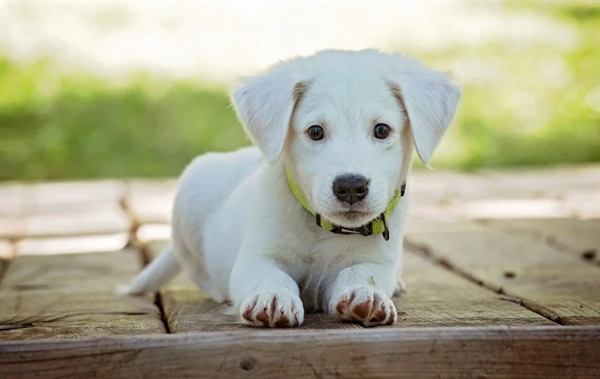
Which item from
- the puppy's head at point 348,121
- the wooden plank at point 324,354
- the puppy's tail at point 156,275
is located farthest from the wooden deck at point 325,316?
the puppy's head at point 348,121

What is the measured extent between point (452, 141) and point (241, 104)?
7.59 metres

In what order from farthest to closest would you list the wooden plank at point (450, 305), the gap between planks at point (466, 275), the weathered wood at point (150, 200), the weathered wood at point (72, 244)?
the weathered wood at point (150, 200) < the weathered wood at point (72, 244) < the gap between planks at point (466, 275) < the wooden plank at point (450, 305)

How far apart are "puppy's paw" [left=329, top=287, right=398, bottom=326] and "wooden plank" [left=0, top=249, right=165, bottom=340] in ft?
2.17

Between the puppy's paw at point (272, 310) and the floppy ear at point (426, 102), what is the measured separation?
0.76 m

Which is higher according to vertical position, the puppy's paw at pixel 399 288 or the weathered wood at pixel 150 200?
the puppy's paw at pixel 399 288

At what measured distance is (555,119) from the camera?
40.3 ft

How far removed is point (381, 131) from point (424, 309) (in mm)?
736

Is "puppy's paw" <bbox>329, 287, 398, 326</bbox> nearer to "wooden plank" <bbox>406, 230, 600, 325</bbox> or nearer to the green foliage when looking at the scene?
"wooden plank" <bbox>406, 230, 600, 325</bbox>

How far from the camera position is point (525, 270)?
5254mm

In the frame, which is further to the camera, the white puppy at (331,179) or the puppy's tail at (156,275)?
the puppy's tail at (156,275)

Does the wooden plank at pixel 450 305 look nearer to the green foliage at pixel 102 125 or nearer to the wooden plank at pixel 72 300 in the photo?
the wooden plank at pixel 72 300

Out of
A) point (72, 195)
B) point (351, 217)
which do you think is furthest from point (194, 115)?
point (351, 217)

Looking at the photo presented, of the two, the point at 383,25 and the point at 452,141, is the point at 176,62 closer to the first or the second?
the point at 383,25

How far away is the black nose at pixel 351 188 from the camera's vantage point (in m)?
3.58
